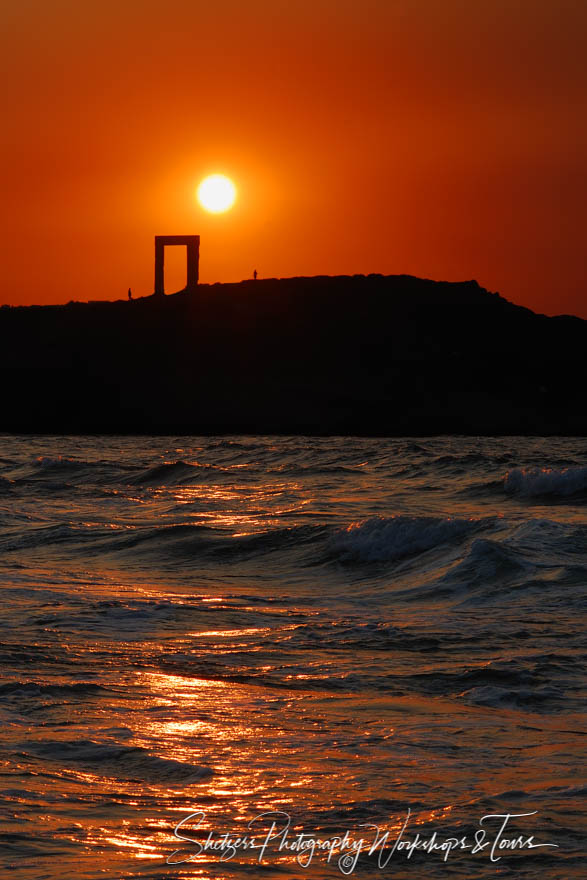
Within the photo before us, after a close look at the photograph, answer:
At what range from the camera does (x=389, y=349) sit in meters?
110

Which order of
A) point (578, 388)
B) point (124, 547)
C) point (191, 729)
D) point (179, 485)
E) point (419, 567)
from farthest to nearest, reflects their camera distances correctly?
point (578, 388) < point (179, 485) < point (124, 547) < point (419, 567) < point (191, 729)

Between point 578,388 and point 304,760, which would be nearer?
point 304,760

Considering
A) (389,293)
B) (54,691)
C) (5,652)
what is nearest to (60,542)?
(5,652)

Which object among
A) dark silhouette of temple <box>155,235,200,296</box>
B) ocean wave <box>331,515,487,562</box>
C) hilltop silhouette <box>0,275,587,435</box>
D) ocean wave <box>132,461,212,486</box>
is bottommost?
ocean wave <box>132,461,212,486</box>

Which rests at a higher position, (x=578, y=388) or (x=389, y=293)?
(x=389, y=293)

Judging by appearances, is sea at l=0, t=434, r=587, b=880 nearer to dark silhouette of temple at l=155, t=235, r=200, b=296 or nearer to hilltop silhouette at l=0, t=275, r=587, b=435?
hilltop silhouette at l=0, t=275, r=587, b=435

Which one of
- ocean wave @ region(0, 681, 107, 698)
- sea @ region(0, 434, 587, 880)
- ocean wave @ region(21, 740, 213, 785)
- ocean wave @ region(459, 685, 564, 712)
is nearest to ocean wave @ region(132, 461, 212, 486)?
sea @ region(0, 434, 587, 880)

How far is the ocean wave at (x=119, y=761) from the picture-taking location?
6.32 meters

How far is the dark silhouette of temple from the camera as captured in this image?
96.5m

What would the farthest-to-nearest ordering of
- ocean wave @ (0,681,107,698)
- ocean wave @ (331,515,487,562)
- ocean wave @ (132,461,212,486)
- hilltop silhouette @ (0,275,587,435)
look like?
1. hilltop silhouette @ (0,275,587,435)
2. ocean wave @ (132,461,212,486)
3. ocean wave @ (331,515,487,562)
4. ocean wave @ (0,681,107,698)

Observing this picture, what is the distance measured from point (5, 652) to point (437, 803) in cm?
453

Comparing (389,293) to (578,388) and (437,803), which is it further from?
(437,803)

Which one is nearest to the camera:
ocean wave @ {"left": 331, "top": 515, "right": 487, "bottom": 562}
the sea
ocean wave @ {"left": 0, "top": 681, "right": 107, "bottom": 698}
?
the sea

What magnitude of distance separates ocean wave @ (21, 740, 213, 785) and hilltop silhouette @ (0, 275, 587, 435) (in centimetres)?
8180
